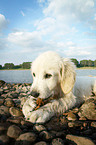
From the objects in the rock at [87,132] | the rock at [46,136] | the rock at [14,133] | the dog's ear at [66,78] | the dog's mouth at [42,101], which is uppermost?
the dog's ear at [66,78]

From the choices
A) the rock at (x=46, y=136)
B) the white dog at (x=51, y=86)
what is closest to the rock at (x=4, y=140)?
the rock at (x=46, y=136)

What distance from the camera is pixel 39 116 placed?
2.67 meters

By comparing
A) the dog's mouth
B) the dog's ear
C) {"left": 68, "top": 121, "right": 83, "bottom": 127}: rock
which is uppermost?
the dog's ear

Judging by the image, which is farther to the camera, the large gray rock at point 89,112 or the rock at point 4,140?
the large gray rock at point 89,112

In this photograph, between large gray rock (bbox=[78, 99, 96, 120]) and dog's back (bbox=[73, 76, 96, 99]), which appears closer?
large gray rock (bbox=[78, 99, 96, 120])

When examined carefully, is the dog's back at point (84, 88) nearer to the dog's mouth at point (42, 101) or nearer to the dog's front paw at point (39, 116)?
the dog's mouth at point (42, 101)

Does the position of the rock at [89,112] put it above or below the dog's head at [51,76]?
below

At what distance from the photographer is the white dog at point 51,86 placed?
2.77m

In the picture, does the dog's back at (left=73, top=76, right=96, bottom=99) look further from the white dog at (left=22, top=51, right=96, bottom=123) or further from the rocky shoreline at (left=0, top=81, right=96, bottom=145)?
the rocky shoreline at (left=0, top=81, right=96, bottom=145)

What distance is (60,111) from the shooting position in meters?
3.12

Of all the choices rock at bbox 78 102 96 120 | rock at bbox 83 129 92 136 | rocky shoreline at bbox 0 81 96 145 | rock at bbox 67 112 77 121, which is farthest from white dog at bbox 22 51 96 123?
rock at bbox 83 129 92 136

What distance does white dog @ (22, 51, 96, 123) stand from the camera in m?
2.77

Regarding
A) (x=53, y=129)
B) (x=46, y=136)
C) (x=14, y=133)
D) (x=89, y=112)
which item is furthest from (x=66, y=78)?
(x=14, y=133)

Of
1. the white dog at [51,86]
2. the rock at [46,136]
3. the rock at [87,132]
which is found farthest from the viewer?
the white dog at [51,86]
